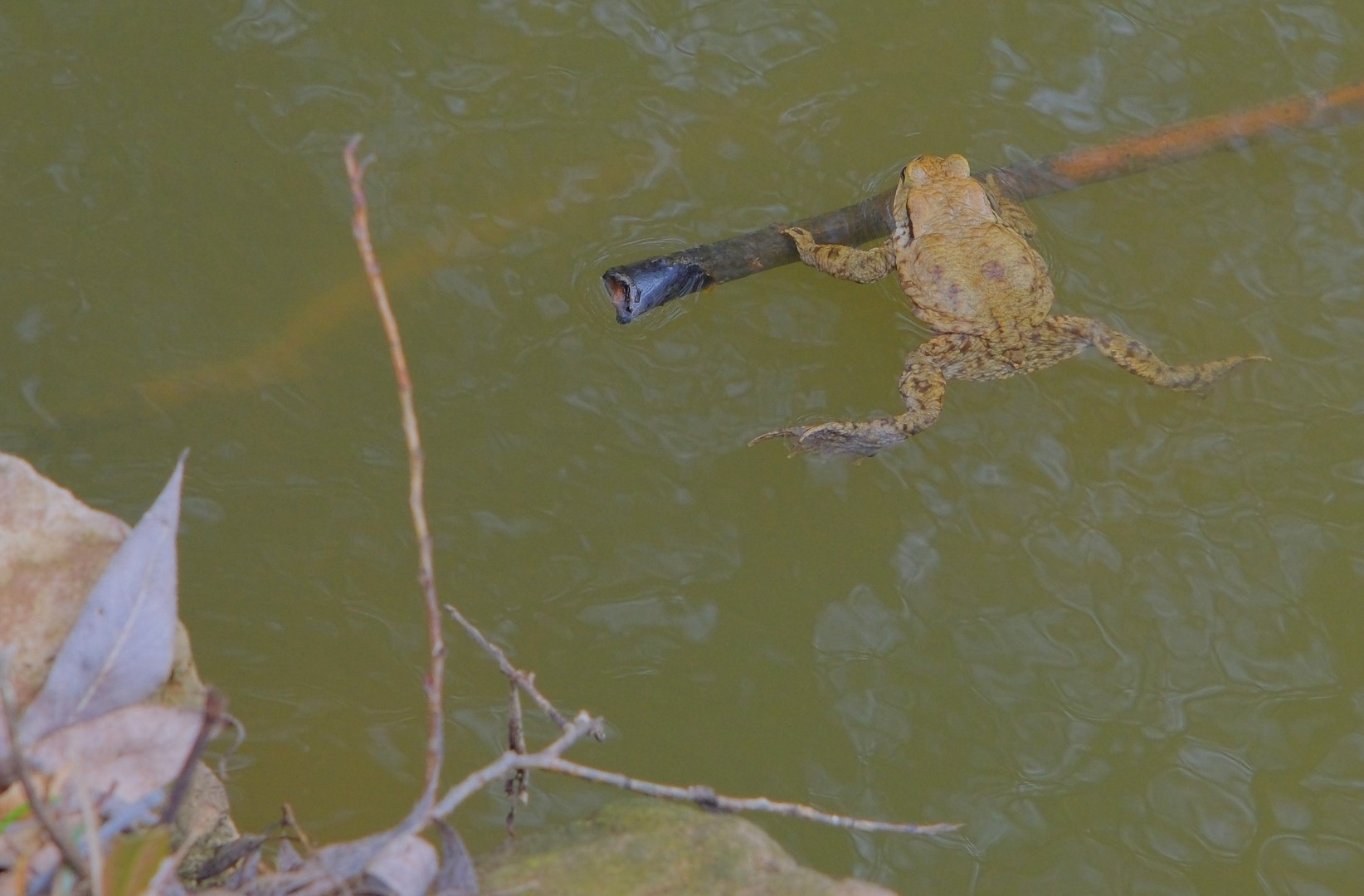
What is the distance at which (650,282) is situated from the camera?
393 centimetres

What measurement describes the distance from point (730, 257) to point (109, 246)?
8.79 feet

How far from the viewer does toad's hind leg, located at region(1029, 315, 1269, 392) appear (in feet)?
14.9

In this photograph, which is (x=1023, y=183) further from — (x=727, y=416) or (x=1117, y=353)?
(x=727, y=416)

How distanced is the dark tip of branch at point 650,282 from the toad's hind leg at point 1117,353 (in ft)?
4.79

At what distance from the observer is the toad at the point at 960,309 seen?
4.48 m

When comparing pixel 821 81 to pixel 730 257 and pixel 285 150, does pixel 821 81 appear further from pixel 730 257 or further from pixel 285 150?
pixel 285 150

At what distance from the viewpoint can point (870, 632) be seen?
4.24 metres

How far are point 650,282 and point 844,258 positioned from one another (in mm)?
1026

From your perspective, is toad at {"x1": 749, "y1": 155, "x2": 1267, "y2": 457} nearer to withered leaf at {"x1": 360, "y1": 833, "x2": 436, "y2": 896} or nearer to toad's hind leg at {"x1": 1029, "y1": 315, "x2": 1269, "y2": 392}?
toad's hind leg at {"x1": 1029, "y1": 315, "x2": 1269, "y2": 392}

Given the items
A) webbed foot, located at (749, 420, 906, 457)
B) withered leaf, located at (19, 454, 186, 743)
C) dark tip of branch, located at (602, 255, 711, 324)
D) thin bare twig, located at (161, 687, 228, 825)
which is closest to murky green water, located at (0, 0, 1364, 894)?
webbed foot, located at (749, 420, 906, 457)

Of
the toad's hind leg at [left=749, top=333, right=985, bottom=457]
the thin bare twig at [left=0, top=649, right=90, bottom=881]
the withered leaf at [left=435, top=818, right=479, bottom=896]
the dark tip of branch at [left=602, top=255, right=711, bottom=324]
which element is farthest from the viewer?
the toad's hind leg at [left=749, top=333, right=985, bottom=457]

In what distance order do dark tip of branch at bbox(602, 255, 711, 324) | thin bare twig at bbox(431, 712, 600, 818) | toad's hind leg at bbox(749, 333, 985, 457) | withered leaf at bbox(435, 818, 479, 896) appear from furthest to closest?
toad's hind leg at bbox(749, 333, 985, 457), dark tip of branch at bbox(602, 255, 711, 324), withered leaf at bbox(435, 818, 479, 896), thin bare twig at bbox(431, 712, 600, 818)

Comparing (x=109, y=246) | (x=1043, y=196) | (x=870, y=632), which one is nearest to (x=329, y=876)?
(x=870, y=632)

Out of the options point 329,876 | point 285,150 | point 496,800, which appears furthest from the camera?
point 285,150
